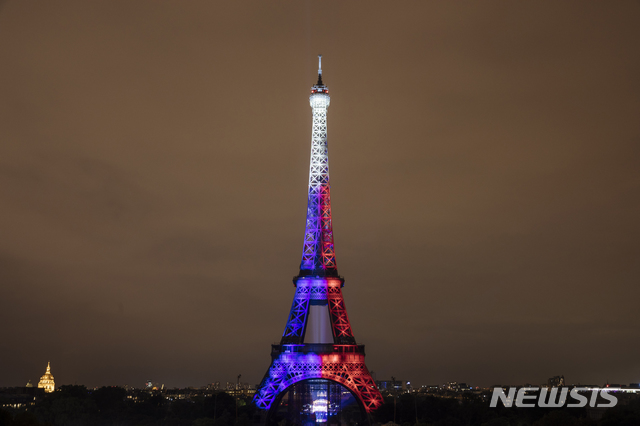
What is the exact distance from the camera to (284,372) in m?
94.4

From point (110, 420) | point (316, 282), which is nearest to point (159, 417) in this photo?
point (110, 420)

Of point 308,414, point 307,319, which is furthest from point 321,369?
point 308,414

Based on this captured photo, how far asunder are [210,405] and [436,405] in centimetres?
4052

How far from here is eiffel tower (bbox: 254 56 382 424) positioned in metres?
93.5

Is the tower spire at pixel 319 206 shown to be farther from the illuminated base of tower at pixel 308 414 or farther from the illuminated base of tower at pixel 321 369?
the illuminated base of tower at pixel 308 414

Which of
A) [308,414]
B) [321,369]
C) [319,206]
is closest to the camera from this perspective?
[321,369]

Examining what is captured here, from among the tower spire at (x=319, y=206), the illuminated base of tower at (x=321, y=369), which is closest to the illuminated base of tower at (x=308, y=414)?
the illuminated base of tower at (x=321, y=369)

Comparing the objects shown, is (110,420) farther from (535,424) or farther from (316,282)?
(535,424)

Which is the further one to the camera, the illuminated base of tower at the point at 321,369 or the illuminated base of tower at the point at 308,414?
the illuminated base of tower at the point at 308,414

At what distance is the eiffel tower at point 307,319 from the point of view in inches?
3681

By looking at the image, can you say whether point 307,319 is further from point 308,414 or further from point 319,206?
point 308,414

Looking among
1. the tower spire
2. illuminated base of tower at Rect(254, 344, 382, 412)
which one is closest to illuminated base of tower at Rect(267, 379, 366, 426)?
illuminated base of tower at Rect(254, 344, 382, 412)

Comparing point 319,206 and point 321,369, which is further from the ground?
point 319,206

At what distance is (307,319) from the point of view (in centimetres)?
9875
